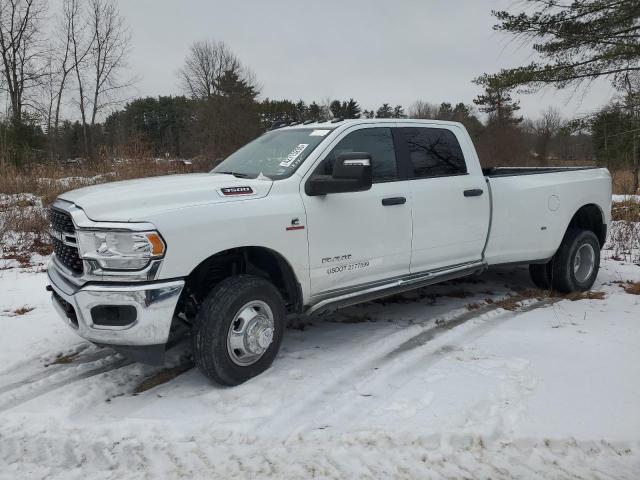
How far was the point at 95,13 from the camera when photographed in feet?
104

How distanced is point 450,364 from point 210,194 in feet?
7.25

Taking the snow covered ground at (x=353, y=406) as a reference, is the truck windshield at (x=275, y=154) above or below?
above

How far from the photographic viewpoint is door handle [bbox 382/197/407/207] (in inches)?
162

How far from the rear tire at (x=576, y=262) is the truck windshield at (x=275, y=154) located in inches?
134

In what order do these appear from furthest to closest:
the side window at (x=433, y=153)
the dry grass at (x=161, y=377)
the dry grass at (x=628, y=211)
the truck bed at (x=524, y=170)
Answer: the dry grass at (x=628, y=211) → the truck bed at (x=524, y=170) → the side window at (x=433, y=153) → the dry grass at (x=161, y=377)

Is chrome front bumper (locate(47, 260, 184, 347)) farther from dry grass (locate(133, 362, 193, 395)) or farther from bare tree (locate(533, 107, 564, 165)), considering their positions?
bare tree (locate(533, 107, 564, 165))

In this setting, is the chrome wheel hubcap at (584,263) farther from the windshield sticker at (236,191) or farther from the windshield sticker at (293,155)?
the windshield sticker at (236,191)

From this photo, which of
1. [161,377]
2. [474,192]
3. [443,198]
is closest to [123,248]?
[161,377]

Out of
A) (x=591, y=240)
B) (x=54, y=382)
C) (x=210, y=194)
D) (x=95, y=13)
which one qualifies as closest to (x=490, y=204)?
(x=591, y=240)

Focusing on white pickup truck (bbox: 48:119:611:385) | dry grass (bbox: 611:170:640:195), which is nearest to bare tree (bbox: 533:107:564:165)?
dry grass (bbox: 611:170:640:195)

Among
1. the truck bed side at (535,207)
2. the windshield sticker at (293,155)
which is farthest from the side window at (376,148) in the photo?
the truck bed side at (535,207)

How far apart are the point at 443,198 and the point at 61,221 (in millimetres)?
3215

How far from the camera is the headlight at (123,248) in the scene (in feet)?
9.75

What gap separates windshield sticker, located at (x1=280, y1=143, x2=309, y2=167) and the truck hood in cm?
28
